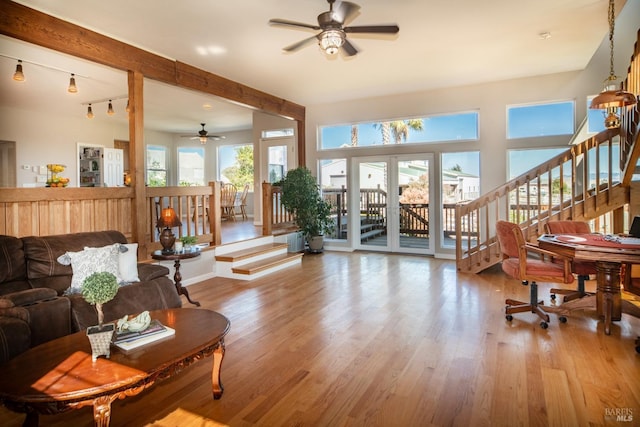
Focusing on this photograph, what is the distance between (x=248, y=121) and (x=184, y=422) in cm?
904

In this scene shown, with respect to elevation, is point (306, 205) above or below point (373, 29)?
below

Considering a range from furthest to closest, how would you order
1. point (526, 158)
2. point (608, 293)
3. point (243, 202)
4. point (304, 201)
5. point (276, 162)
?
point (243, 202) < point (276, 162) < point (304, 201) < point (526, 158) < point (608, 293)

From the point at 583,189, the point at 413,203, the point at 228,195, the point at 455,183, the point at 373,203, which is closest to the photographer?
the point at 583,189

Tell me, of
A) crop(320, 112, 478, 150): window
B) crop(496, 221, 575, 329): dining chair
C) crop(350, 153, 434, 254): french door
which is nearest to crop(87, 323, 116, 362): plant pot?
crop(496, 221, 575, 329): dining chair

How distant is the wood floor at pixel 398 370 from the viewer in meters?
2.20

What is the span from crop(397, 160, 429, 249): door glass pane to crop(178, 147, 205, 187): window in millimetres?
7350

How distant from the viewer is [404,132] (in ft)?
25.1

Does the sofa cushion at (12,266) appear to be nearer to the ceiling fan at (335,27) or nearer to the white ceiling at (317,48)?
the white ceiling at (317,48)

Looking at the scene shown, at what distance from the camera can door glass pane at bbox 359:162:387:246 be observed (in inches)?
313

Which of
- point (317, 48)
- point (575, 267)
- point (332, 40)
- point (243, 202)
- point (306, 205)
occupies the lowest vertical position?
point (575, 267)

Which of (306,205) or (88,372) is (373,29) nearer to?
(88,372)

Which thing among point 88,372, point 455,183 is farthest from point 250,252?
point 88,372

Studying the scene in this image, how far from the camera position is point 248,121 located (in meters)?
10.3

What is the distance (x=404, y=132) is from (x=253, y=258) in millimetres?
4021
